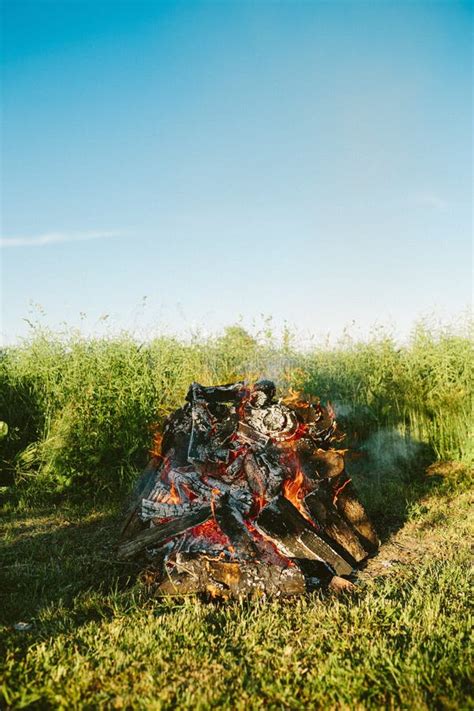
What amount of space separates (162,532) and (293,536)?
3.36ft

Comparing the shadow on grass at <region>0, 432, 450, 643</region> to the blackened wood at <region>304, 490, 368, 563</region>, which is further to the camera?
the blackened wood at <region>304, 490, 368, 563</region>

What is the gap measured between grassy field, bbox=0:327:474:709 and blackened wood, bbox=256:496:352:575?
0.90ft

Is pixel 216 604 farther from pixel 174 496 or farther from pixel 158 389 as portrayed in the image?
pixel 158 389

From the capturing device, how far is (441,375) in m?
9.98

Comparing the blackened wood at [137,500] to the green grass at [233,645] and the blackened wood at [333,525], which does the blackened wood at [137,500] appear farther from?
the blackened wood at [333,525]

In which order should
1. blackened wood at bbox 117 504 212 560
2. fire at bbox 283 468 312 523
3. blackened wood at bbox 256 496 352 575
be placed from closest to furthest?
blackened wood at bbox 256 496 352 575 → blackened wood at bbox 117 504 212 560 → fire at bbox 283 468 312 523

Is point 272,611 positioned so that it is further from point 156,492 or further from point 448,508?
point 448,508

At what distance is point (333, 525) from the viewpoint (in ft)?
16.8

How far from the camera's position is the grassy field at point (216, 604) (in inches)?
114

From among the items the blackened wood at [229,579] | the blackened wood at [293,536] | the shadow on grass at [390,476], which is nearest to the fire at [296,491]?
the blackened wood at [293,536]

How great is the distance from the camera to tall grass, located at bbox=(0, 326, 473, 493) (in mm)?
7828

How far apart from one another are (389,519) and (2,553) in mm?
3903

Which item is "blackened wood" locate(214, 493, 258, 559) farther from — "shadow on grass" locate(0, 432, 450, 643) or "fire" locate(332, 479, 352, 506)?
"fire" locate(332, 479, 352, 506)

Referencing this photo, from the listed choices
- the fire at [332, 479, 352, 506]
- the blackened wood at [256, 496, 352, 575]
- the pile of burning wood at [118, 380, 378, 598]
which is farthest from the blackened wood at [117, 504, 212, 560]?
the fire at [332, 479, 352, 506]
